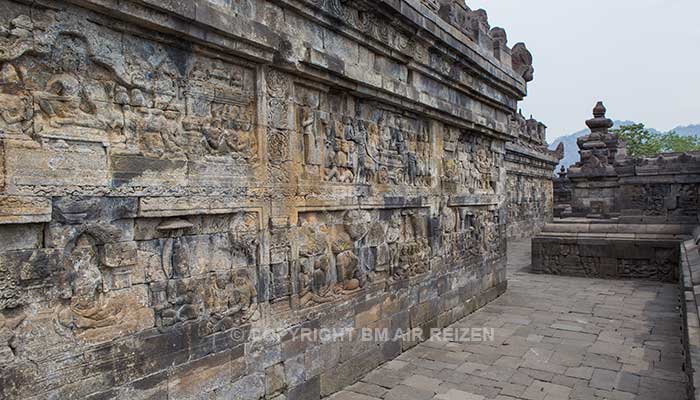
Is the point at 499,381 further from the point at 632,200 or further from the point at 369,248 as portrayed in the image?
the point at 632,200

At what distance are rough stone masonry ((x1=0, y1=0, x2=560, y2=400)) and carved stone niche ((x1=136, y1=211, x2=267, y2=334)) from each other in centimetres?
1

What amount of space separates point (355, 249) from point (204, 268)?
2048 millimetres

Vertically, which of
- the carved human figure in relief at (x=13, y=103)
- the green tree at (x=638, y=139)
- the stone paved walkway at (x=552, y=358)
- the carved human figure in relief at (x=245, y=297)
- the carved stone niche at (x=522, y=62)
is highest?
the green tree at (x=638, y=139)

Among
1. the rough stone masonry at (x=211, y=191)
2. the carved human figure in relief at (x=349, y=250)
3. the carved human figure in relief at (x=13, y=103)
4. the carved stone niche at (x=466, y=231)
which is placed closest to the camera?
the carved human figure in relief at (x=13, y=103)

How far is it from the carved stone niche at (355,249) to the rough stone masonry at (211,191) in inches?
1.1

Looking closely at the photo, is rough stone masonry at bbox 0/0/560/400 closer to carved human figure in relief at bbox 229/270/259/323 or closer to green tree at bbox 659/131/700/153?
carved human figure in relief at bbox 229/270/259/323

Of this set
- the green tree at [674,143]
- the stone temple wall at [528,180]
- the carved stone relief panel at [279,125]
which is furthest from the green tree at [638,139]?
the carved stone relief panel at [279,125]

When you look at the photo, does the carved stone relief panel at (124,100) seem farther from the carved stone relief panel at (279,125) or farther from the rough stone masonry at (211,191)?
the carved stone relief panel at (279,125)

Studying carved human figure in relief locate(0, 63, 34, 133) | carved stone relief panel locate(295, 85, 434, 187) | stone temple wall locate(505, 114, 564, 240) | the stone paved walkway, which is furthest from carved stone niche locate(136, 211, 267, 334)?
stone temple wall locate(505, 114, 564, 240)

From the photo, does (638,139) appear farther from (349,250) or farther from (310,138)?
(310,138)

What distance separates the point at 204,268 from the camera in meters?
3.63

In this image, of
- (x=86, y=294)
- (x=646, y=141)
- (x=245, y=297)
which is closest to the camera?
(x=86, y=294)

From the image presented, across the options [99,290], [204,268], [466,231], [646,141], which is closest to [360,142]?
[204,268]

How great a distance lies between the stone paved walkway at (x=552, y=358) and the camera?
4.88m
